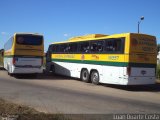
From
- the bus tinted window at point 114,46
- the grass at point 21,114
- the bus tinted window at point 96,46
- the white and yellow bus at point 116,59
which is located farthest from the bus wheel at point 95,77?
the grass at point 21,114

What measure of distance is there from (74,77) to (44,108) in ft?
41.1

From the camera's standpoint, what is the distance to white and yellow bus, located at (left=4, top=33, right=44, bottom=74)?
2177cm

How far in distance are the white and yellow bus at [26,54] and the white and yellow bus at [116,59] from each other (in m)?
2.72

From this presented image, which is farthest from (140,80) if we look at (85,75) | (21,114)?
(21,114)

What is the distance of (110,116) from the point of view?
9352mm

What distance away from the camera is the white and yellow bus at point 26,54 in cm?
2177

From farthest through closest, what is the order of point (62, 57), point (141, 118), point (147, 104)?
point (62, 57)
point (147, 104)
point (141, 118)

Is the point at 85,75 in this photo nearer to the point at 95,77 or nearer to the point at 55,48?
the point at 95,77

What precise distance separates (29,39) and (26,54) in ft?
3.68

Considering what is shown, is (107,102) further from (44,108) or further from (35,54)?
(35,54)

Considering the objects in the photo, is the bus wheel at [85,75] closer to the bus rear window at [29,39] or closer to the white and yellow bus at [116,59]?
the white and yellow bus at [116,59]

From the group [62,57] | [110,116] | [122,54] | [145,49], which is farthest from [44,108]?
[62,57]

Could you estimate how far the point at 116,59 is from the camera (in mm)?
16906

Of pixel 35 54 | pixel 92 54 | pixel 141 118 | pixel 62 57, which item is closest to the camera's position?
pixel 141 118
